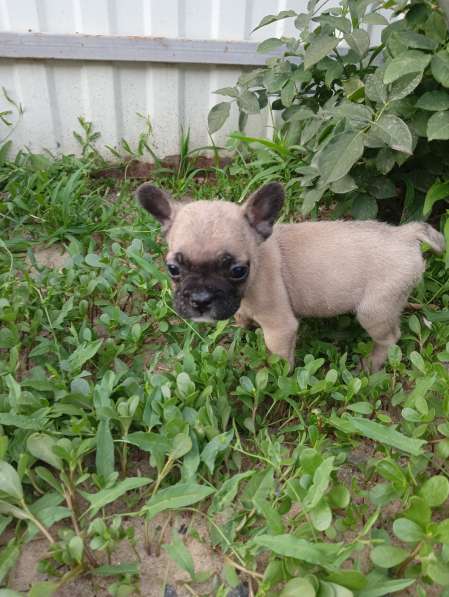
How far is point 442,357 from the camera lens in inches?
108

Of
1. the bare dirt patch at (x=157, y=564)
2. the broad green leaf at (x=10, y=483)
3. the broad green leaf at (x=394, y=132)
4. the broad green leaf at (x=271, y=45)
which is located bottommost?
the bare dirt patch at (x=157, y=564)

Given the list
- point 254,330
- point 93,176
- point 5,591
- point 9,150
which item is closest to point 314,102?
point 254,330

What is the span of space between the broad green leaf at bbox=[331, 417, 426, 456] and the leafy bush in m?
1.39

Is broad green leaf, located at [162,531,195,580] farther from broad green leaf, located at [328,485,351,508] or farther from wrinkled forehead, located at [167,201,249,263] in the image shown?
wrinkled forehead, located at [167,201,249,263]

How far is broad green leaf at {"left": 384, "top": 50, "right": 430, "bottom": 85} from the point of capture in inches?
109

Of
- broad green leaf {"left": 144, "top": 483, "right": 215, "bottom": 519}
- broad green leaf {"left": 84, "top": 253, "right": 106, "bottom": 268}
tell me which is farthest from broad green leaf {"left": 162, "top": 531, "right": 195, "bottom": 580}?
broad green leaf {"left": 84, "top": 253, "right": 106, "bottom": 268}

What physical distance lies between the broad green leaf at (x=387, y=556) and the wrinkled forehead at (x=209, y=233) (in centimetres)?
147

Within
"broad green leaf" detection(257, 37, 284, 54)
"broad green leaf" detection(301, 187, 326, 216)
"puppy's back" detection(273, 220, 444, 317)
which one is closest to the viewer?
"puppy's back" detection(273, 220, 444, 317)

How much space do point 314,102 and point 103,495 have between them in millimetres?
3284

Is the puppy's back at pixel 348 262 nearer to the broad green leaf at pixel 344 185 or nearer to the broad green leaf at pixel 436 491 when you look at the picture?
the broad green leaf at pixel 344 185

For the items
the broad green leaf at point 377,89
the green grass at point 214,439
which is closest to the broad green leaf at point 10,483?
the green grass at point 214,439

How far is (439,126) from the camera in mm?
2885

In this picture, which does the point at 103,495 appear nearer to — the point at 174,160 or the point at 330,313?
the point at 330,313

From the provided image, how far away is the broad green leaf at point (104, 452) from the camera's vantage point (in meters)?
2.29
